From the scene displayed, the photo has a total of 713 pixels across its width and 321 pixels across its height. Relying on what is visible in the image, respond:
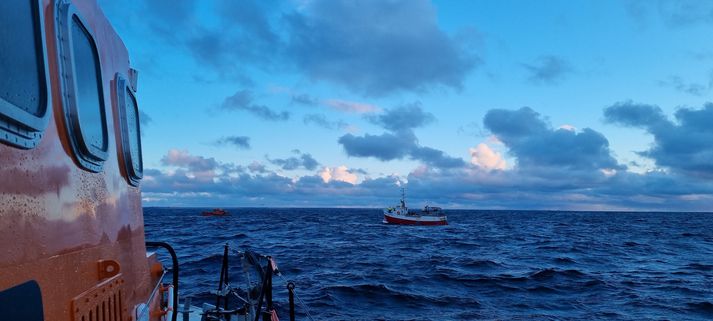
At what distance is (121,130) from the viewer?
4180 millimetres

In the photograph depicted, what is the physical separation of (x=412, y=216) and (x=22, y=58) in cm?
6673

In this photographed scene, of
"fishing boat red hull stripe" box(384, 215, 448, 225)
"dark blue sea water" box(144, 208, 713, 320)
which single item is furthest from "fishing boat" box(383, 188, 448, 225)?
"dark blue sea water" box(144, 208, 713, 320)

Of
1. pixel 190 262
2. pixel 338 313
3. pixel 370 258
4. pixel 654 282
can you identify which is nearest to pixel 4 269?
pixel 338 313

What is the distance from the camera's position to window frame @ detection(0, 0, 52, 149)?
1.83 meters

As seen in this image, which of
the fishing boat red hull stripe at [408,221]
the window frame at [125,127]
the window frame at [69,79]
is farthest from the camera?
the fishing boat red hull stripe at [408,221]

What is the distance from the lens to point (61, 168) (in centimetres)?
249

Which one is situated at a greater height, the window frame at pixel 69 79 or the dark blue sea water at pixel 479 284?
the window frame at pixel 69 79

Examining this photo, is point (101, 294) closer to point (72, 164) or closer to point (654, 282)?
point (72, 164)

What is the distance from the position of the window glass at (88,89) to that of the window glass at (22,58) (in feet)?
1.68

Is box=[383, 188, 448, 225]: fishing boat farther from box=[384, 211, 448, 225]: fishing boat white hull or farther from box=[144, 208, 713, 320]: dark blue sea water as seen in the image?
box=[144, 208, 713, 320]: dark blue sea water

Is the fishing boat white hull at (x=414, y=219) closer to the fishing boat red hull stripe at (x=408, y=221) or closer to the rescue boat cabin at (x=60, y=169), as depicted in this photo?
the fishing boat red hull stripe at (x=408, y=221)

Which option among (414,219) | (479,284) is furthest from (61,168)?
(414,219)

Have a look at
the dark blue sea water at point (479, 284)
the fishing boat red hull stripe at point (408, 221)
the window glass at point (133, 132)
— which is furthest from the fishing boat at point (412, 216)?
the window glass at point (133, 132)

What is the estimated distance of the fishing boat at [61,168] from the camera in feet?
6.27
